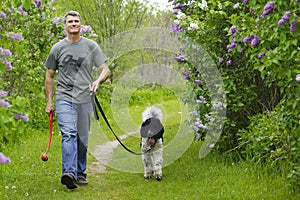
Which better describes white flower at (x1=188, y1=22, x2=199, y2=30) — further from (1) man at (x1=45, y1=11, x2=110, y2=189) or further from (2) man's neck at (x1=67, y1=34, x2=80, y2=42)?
(2) man's neck at (x1=67, y1=34, x2=80, y2=42)

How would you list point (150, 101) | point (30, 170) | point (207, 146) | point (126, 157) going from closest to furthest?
point (30, 170)
point (207, 146)
point (126, 157)
point (150, 101)

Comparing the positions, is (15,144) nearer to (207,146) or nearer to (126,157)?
(126,157)

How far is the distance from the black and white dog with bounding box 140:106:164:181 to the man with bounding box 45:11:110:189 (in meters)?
0.78

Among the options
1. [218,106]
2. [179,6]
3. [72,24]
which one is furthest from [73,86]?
[179,6]

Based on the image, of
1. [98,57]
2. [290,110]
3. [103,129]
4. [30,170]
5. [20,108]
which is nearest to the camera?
[20,108]

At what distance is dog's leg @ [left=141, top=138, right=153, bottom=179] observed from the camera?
23.6 feet

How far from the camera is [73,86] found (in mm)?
6605

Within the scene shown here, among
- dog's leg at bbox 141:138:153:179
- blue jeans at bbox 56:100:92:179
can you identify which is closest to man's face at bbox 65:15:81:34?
blue jeans at bbox 56:100:92:179

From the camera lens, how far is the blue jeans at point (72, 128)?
21.3 feet

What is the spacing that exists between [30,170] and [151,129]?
1809 mm

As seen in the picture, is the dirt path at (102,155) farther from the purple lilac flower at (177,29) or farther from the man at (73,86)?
the purple lilac flower at (177,29)

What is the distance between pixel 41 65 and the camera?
10750 mm

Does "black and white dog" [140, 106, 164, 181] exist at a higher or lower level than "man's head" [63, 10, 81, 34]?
lower

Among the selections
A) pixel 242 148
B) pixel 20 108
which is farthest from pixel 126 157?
pixel 20 108
